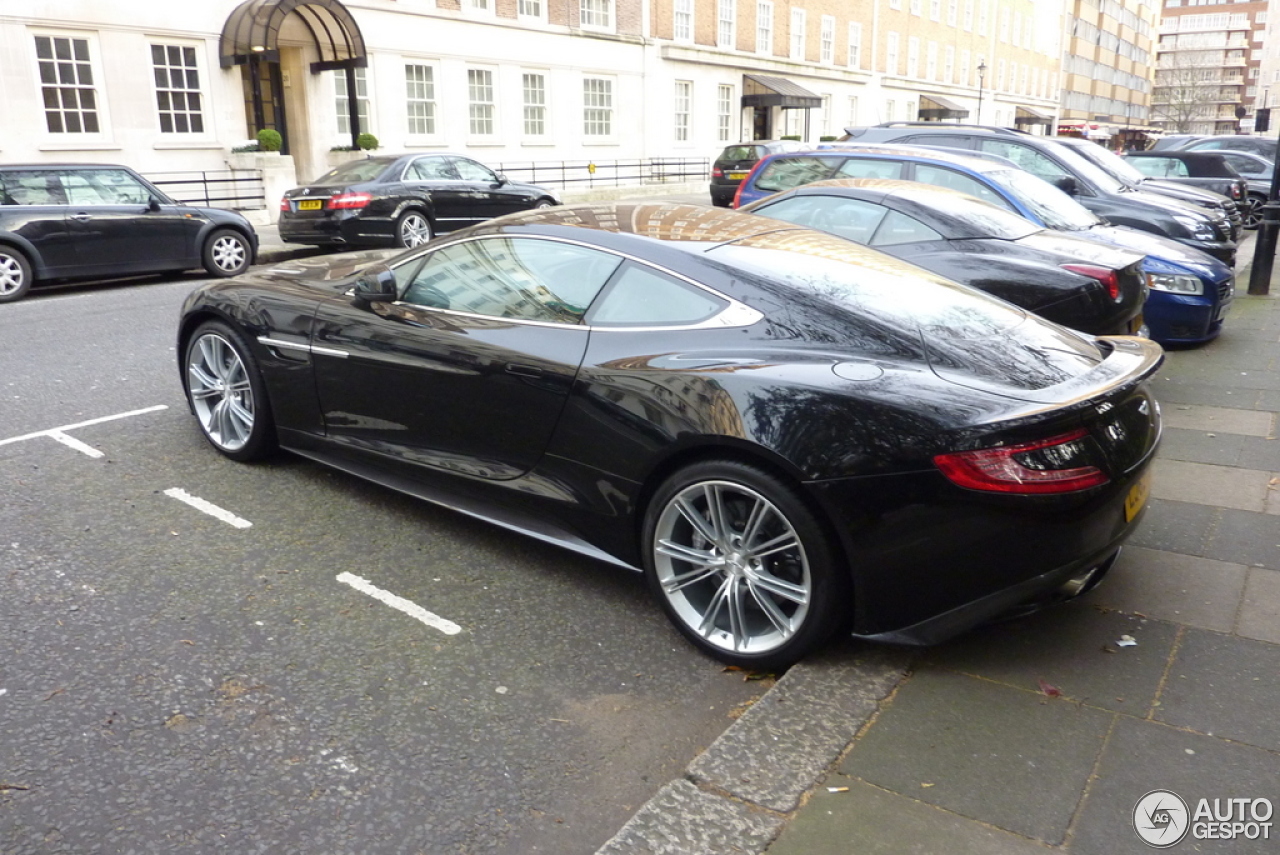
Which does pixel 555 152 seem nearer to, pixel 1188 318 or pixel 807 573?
pixel 1188 318

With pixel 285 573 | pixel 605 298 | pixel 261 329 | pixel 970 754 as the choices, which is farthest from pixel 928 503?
pixel 261 329

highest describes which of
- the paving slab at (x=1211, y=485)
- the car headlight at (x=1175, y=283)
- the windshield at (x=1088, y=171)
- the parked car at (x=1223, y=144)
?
the parked car at (x=1223, y=144)

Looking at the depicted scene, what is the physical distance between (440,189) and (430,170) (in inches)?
14.6

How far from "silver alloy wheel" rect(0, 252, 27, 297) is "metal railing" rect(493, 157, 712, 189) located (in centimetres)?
1643

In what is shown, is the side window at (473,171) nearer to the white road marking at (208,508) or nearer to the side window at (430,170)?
the side window at (430,170)

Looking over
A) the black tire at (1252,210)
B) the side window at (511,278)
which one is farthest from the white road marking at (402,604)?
the black tire at (1252,210)

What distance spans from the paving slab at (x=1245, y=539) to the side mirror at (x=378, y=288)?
11.5 ft

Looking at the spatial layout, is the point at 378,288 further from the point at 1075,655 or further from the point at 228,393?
the point at 1075,655

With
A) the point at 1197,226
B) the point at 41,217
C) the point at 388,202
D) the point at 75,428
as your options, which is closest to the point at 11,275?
the point at 41,217

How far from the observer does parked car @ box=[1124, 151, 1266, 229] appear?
718 inches

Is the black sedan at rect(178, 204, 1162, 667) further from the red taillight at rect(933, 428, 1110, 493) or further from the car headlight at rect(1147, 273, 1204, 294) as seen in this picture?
the car headlight at rect(1147, 273, 1204, 294)

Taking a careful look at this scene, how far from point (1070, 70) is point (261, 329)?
279 feet

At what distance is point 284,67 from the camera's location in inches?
884

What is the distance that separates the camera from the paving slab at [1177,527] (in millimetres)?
4273
